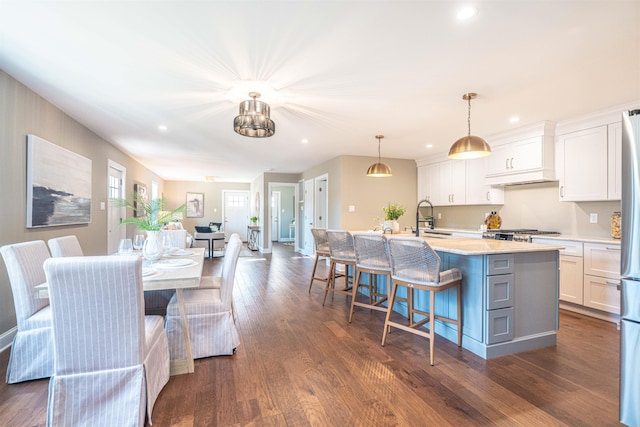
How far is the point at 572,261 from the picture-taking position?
3.48 meters

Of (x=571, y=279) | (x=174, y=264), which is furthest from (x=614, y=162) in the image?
(x=174, y=264)

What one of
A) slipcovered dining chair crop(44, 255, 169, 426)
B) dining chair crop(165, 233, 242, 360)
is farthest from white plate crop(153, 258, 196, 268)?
slipcovered dining chair crop(44, 255, 169, 426)

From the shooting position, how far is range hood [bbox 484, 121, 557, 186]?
12.9ft

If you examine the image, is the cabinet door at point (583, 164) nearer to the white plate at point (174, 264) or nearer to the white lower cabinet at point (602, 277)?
the white lower cabinet at point (602, 277)

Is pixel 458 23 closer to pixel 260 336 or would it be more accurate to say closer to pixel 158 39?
pixel 158 39

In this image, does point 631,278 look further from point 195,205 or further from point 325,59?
point 195,205

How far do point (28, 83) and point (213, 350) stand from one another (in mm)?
2896

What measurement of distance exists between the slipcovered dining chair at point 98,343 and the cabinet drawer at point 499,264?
2.40 m

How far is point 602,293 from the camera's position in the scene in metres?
3.21

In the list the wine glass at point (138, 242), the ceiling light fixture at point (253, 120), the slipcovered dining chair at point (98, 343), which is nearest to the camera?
the slipcovered dining chair at point (98, 343)

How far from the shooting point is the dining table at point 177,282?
1.79 meters

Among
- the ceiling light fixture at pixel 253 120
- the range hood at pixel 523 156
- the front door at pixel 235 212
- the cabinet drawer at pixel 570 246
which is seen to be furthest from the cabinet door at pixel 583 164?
the front door at pixel 235 212

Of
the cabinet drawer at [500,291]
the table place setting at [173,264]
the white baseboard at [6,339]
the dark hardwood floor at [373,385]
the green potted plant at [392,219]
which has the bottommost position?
the dark hardwood floor at [373,385]

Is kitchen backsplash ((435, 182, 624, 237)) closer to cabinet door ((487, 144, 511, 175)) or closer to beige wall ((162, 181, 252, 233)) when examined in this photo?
cabinet door ((487, 144, 511, 175))
